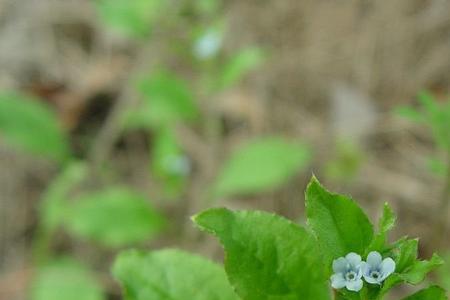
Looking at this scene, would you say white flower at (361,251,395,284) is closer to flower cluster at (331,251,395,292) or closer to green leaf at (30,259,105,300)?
flower cluster at (331,251,395,292)

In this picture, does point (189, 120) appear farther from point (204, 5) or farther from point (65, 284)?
point (65, 284)

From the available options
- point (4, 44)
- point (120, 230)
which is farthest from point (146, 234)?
point (4, 44)

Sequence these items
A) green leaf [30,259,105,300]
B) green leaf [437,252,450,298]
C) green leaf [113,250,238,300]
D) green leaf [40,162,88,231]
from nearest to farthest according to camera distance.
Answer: green leaf [113,250,238,300] → green leaf [437,252,450,298] → green leaf [30,259,105,300] → green leaf [40,162,88,231]

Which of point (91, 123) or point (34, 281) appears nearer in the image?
point (34, 281)

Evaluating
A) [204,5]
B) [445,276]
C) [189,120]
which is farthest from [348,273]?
[189,120]

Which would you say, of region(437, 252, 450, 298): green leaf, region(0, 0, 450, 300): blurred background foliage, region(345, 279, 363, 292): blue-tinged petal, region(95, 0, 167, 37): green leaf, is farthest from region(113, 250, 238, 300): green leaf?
region(95, 0, 167, 37): green leaf

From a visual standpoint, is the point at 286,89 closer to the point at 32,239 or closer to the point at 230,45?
the point at 230,45
